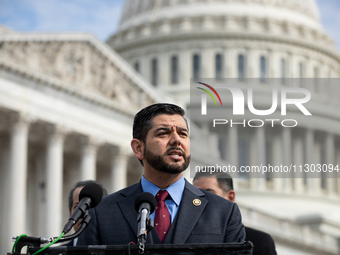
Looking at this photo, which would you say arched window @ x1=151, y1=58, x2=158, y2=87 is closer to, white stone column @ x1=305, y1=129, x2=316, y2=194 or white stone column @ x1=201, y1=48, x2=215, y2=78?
white stone column @ x1=201, y1=48, x2=215, y2=78

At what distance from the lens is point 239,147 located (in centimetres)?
8438

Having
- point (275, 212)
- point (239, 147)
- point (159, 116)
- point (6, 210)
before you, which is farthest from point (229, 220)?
point (239, 147)

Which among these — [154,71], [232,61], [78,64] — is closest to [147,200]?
[78,64]

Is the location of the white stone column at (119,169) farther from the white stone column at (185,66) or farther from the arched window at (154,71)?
the arched window at (154,71)

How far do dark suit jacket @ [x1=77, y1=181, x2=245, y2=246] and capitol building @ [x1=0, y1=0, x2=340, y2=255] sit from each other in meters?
6.22

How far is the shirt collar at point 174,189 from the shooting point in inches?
Answer: 240

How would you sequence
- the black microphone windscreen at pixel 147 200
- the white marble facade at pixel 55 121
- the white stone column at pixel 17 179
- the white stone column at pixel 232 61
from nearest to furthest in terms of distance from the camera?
the black microphone windscreen at pixel 147 200 → the white stone column at pixel 17 179 → the white marble facade at pixel 55 121 → the white stone column at pixel 232 61

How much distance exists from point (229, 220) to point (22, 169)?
1244 inches

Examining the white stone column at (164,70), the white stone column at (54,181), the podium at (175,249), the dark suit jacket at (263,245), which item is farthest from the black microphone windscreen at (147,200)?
the white stone column at (164,70)

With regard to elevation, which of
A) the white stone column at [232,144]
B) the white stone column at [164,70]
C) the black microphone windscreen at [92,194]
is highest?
the white stone column at [164,70]

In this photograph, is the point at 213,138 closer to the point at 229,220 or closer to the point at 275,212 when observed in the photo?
the point at 275,212

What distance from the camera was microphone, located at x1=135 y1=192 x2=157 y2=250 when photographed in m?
5.10

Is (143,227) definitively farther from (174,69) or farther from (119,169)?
(174,69)

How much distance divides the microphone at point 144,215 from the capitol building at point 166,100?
6.83m
